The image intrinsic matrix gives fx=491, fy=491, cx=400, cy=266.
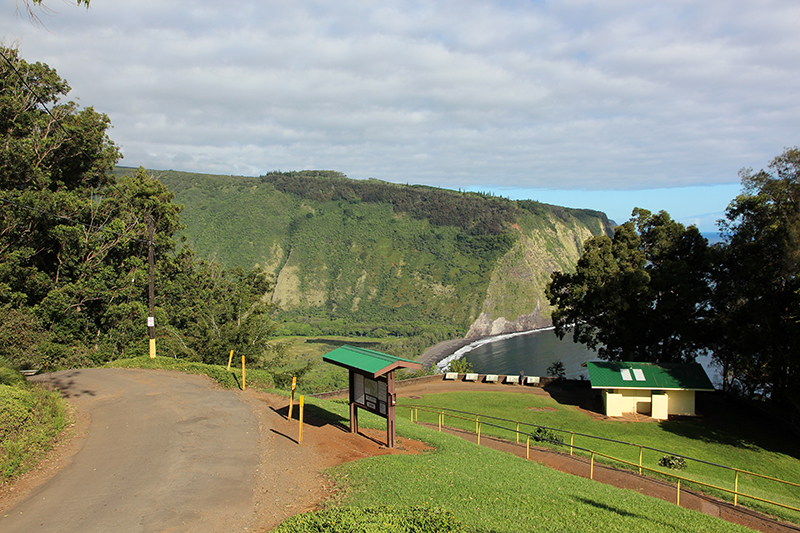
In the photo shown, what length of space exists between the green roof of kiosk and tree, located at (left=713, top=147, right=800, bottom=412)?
21324mm

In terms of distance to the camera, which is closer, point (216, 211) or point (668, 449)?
point (668, 449)

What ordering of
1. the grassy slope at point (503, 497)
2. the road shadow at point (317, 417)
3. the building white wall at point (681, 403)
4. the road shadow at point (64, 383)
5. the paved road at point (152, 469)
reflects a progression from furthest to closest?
1. the building white wall at point (681, 403)
2. the road shadow at point (64, 383)
3. the road shadow at point (317, 417)
4. the grassy slope at point (503, 497)
5. the paved road at point (152, 469)

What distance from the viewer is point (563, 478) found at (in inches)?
487

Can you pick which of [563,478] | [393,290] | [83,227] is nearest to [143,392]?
[563,478]

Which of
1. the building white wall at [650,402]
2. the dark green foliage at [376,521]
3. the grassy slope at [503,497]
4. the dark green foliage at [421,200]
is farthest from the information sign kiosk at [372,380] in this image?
the dark green foliage at [421,200]

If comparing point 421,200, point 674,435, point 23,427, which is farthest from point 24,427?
point 421,200

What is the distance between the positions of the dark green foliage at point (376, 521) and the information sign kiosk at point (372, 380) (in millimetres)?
4682

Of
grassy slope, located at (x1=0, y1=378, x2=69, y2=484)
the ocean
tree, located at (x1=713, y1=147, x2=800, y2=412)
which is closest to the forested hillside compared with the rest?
the ocean

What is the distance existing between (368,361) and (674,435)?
18792mm

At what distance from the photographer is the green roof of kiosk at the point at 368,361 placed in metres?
12.2

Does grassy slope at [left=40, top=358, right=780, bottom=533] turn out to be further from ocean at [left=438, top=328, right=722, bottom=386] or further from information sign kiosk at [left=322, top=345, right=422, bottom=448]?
ocean at [left=438, top=328, right=722, bottom=386]

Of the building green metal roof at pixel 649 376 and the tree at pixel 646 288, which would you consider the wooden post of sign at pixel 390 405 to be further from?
the tree at pixel 646 288

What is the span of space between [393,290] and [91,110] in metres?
115

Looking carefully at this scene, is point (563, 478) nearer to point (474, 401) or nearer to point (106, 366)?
point (474, 401)
